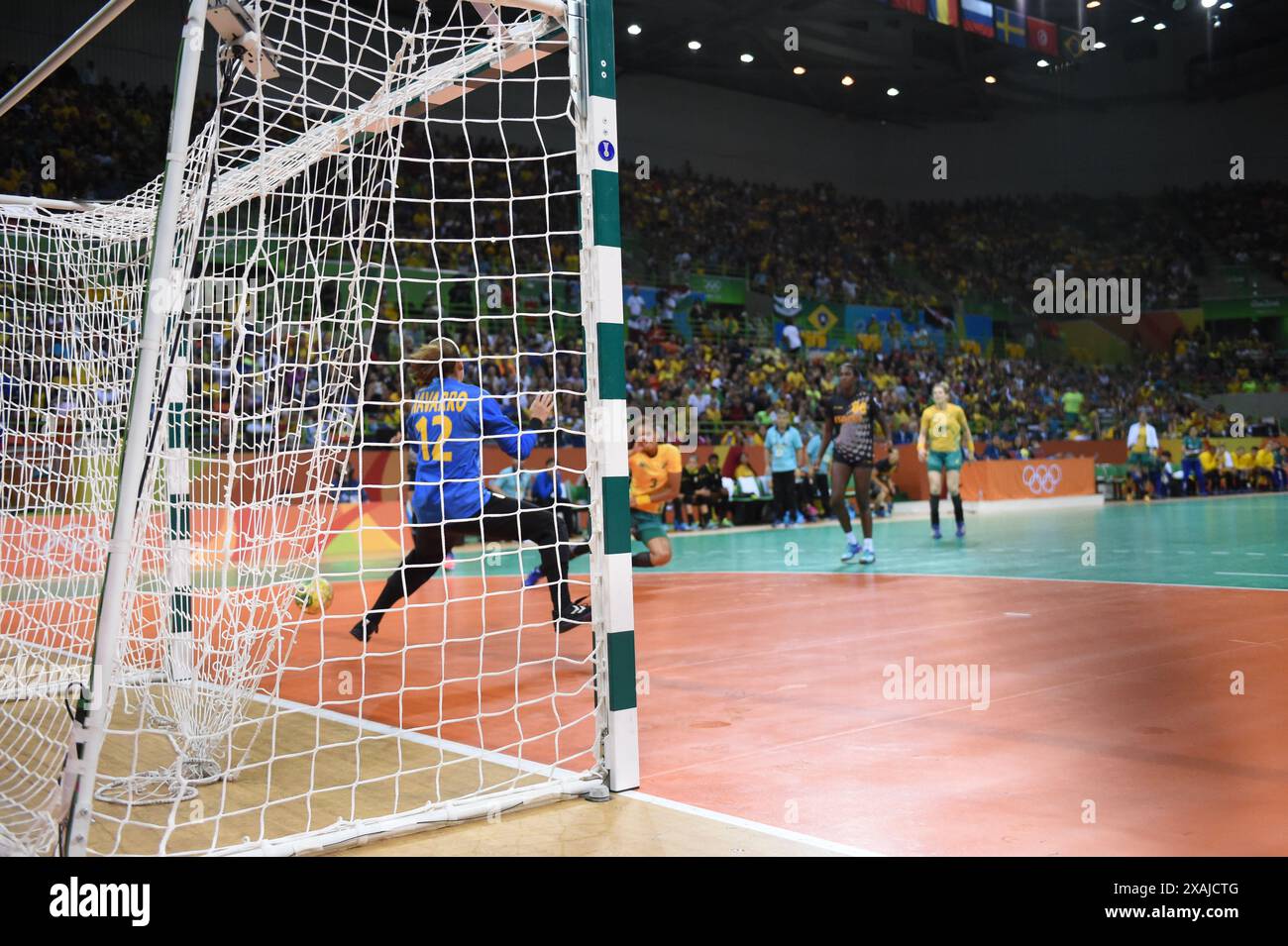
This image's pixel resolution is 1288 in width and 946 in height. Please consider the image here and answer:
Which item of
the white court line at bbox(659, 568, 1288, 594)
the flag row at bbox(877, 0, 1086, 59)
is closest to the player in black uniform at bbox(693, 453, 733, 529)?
the white court line at bbox(659, 568, 1288, 594)

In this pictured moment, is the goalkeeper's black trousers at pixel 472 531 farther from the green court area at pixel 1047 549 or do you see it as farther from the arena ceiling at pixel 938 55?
the arena ceiling at pixel 938 55

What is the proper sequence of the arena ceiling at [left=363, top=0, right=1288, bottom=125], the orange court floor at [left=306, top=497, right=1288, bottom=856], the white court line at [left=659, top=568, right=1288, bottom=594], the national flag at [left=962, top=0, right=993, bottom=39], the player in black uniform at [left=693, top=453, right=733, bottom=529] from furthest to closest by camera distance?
the national flag at [left=962, top=0, right=993, bottom=39]
the arena ceiling at [left=363, top=0, right=1288, bottom=125]
the player in black uniform at [left=693, top=453, right=733, bottom=529]
the white court line at [left=659, top=568, right=1288, bottom=594]
the orange court floor at [left=306, top=497, right=1288, bottom=856]

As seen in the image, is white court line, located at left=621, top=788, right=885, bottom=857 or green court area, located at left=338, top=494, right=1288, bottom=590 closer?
white court line, located at left=621, top=788, right=885, bottom=857

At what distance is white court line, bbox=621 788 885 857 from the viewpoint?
9.23 feet

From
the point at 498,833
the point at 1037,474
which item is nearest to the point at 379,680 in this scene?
the point at 498,833

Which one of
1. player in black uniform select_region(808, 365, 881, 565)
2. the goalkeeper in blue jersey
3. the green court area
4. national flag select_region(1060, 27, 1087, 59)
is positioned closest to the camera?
the goalkeeper in blue jersey

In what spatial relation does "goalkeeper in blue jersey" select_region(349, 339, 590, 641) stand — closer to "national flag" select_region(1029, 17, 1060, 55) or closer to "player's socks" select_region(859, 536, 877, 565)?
"player's socks" select_region(859, 536, 877, 565)

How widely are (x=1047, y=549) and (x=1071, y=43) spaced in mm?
22076

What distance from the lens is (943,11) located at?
2411cm

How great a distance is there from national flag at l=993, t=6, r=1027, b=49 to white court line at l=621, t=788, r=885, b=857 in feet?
87.9

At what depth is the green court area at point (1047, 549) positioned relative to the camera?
30.1 ft

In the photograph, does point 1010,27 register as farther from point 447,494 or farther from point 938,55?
point 447,494

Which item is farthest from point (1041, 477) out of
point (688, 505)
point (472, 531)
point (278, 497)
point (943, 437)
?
point (278, 497)

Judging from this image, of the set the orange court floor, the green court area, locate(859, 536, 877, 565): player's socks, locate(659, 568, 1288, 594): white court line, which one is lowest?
the orange court floor
